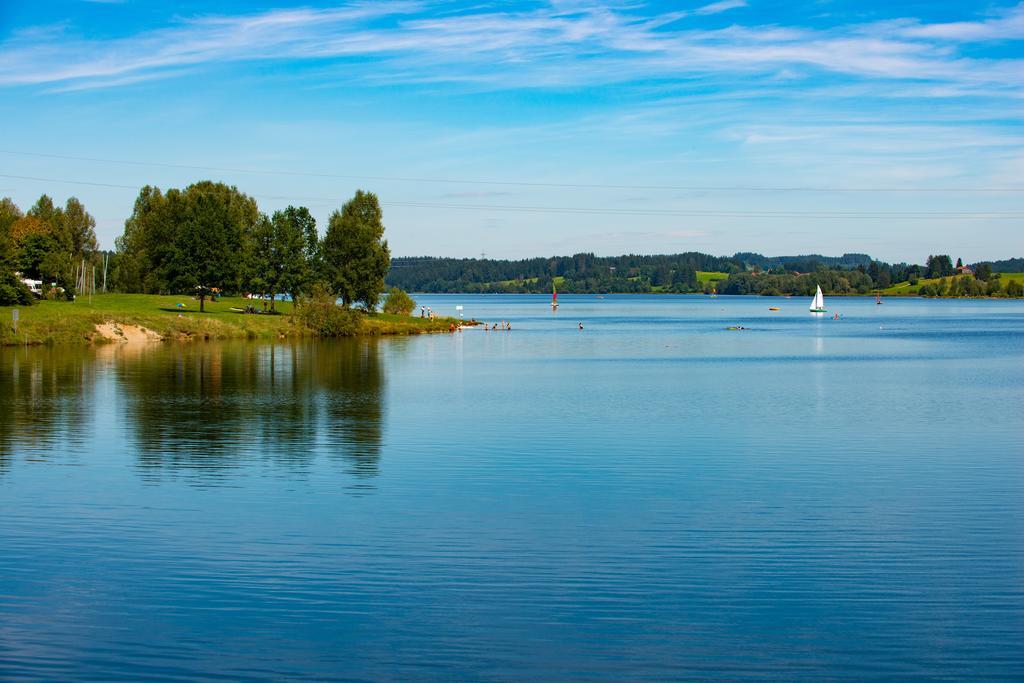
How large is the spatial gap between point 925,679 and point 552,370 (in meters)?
50.7

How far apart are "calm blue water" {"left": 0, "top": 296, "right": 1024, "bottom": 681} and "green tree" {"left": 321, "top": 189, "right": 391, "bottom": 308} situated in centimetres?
7007

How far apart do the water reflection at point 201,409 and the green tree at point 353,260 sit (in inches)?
1675

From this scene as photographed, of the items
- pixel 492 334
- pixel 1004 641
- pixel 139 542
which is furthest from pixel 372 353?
pixel 1004 641

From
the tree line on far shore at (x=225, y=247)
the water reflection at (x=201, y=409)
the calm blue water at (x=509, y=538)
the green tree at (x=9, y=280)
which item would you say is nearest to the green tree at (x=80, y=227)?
the tree line on far shore at (x=225, y=247)

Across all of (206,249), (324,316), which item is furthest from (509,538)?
(206,249)

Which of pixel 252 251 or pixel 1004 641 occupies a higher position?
pixel 252 251

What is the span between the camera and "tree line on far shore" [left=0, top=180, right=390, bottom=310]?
336 ft

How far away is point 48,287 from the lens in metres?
105

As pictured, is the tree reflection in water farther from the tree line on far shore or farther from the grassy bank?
the tree line on far shore

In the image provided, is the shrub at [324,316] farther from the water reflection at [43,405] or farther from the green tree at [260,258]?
the water reflection at [43,405]

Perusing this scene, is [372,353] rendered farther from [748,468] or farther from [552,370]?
[748,468]

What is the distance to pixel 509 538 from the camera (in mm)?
20031

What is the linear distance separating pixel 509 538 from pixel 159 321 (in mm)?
77797

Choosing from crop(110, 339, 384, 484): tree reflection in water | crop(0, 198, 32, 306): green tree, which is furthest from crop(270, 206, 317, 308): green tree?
crop(110, 339, 384, 484): tree reflection in water
